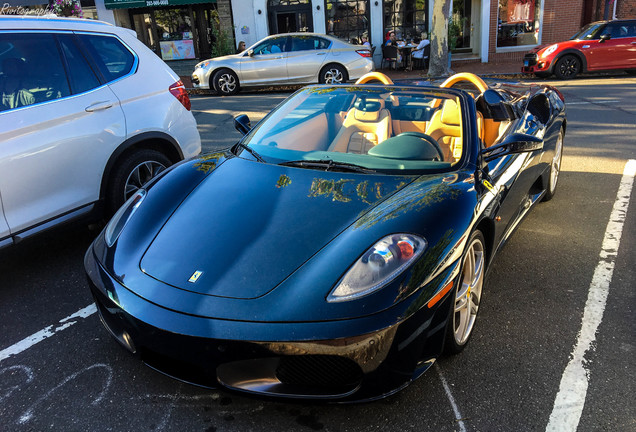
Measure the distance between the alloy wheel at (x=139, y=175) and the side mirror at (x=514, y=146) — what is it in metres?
2.66

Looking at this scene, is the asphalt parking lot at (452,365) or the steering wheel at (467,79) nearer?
the asphalt parking lot at (452,365)

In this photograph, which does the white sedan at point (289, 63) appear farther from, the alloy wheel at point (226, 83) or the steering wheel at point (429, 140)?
the steering wheel at point (429, 140)

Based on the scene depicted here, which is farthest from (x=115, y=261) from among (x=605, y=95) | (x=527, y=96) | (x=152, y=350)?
(x=605, y=95)

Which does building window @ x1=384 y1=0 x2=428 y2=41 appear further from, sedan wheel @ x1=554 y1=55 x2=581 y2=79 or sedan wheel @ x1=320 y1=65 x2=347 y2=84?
sedan wheel @ x1=320 y1=65 x2=347 y2=84

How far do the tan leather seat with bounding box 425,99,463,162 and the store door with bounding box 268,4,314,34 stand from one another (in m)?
18.0

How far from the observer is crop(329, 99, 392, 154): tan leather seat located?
11.2 feet

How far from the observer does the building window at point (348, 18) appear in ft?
65.4

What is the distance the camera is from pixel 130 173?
4.18 m

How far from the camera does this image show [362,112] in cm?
361

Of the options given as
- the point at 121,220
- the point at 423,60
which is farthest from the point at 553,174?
the point at 423,60

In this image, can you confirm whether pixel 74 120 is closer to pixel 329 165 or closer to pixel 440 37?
pixel 329 165

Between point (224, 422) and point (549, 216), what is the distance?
345 centimetres

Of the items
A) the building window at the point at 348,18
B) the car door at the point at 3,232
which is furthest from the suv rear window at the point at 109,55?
the building window at the point at 348,18

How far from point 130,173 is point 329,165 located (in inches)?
75.6
